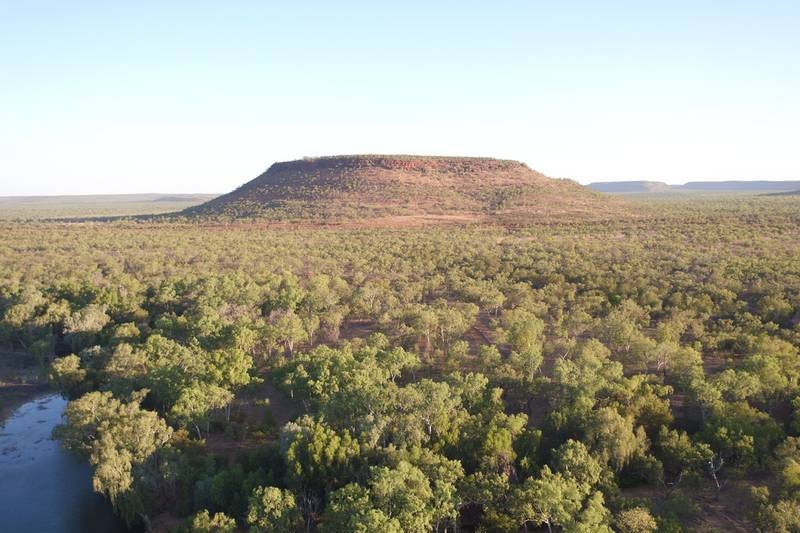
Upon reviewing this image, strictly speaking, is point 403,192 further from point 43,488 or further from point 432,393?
point 43,488

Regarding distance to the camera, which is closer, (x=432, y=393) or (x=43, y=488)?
(x=432, y=393)

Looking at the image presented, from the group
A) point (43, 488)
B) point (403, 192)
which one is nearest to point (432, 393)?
point (43, 488)

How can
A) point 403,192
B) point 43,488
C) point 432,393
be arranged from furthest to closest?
point 403,192 → point 43,488 → point 432,393

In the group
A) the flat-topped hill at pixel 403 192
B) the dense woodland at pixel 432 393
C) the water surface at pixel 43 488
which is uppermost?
the flat-topped hill at pixel 403 192

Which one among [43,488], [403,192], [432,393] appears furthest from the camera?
[403,192]

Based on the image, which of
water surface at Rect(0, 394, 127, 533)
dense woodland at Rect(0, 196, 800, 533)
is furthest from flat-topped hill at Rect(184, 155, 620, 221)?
water surface at Rect(0, 394, 127, 533)

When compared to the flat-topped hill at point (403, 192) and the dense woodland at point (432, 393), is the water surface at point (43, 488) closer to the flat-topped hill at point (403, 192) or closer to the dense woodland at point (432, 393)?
the dense woodland at point (432, 393)

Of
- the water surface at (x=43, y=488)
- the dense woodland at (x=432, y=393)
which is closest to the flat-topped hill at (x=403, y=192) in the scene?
the dense woodland at (x=432, y=393)
